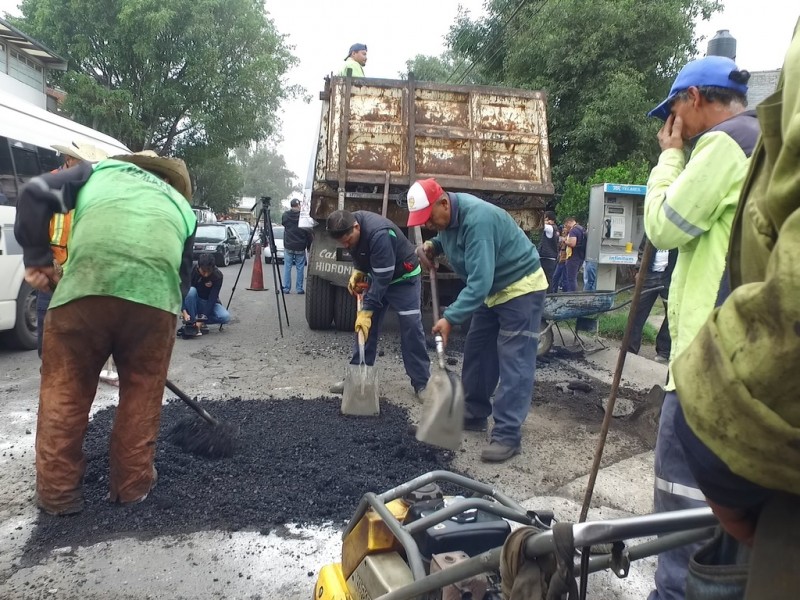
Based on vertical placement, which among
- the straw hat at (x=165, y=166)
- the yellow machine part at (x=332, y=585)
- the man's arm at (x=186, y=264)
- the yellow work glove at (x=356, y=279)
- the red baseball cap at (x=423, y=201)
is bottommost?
the yellow machine part at (x=332, y=585)

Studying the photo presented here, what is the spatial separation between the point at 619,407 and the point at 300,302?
699cm

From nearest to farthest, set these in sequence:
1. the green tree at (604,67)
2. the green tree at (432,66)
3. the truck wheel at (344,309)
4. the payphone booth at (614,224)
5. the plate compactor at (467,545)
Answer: the plate compactor at (467,545) < the truck wheel at (344,309) < the payphone booth at (614,224) < the green tree at (604,67) < the green tree at (432,66)

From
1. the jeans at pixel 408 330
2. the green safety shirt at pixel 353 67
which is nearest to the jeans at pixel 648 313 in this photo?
the jeans at pixel 408 330

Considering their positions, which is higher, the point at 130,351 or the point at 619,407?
the point at 130,351

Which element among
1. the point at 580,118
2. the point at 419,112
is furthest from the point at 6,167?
the point at 580,118

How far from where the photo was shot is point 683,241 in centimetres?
215

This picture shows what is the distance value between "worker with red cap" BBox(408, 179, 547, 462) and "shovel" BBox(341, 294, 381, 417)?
90 cm

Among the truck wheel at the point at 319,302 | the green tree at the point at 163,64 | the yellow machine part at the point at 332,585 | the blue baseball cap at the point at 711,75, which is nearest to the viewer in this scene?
the yellow machine part at the point at 332,585

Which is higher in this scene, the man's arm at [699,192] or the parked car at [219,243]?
the man's arm at [699,192]

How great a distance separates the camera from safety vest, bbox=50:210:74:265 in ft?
10.6

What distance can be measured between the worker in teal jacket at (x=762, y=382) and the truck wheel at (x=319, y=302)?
6.74m

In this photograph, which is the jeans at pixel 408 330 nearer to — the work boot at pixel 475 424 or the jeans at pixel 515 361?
the work boot at pixel 475 424

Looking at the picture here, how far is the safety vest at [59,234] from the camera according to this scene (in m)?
3.23

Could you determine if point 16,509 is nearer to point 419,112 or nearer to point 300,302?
point 419,112
